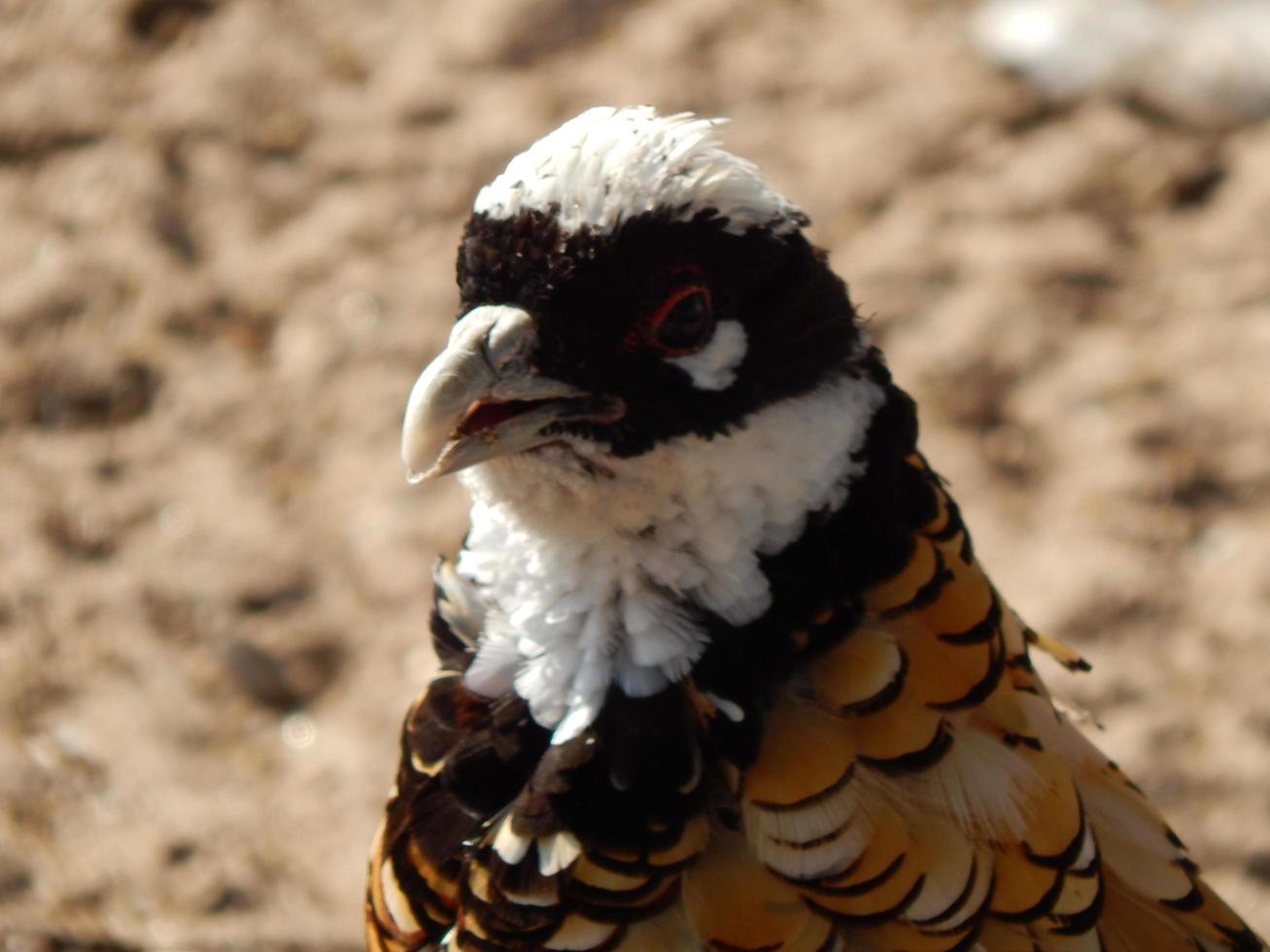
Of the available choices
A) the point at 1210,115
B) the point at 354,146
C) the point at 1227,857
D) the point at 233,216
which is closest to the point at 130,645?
the point at 233,216

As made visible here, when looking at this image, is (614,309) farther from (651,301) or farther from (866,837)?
(866,837)

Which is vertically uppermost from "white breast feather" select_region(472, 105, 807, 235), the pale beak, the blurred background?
"white breast feather" select_region(472, 105, 807, 235)

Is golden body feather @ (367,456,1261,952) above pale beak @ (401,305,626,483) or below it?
below

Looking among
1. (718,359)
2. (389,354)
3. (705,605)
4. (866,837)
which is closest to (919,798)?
(866,837)

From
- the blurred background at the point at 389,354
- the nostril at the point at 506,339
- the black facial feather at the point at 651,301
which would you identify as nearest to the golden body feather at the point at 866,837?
the black facial feather at the point at 651,301

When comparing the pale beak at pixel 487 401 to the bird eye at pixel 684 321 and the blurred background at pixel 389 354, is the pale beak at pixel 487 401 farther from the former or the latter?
the blurred background at pixel 389 354

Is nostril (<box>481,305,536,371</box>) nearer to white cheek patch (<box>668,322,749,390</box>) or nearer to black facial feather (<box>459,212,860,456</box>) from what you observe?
black facial feather (<box>459,212,860,456</box>)

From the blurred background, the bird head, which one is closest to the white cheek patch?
the bird head

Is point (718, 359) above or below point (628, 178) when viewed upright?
below
